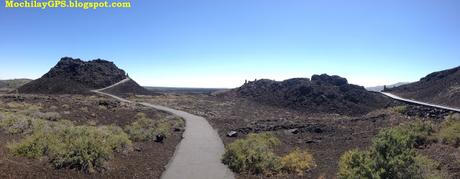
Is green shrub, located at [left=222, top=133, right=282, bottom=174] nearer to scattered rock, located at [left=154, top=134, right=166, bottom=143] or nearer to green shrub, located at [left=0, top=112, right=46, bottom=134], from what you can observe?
scattered rock, located at [left=154, top=134, right=166, bottom=143]

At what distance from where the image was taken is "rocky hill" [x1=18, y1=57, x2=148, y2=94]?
6506 centimetres

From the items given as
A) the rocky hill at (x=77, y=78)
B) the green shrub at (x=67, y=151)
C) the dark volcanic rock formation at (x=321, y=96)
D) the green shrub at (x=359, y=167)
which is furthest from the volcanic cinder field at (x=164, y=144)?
the rocky hill at (x=77, y=78)

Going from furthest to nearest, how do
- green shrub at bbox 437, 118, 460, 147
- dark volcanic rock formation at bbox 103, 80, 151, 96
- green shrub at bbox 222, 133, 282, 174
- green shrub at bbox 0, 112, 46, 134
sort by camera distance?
dark volcanic rock formation at bbox 103, 80, 151, 96 → green shrub at bbox 0, 112, 46, 134 → green shrub at bbox 437, 118, 460, 147 → green shrub at bbox 222, 133, 282, 174

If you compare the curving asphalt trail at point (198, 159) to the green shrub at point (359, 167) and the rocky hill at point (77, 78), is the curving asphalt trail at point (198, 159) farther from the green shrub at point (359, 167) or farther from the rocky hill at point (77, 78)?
the rocky hill at point (77, 78)

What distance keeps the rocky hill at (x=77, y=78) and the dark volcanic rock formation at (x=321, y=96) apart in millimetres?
25349

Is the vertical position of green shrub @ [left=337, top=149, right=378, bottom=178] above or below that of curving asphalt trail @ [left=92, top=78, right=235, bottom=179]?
above

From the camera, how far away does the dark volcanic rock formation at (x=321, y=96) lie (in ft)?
159

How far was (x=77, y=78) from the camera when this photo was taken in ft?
250

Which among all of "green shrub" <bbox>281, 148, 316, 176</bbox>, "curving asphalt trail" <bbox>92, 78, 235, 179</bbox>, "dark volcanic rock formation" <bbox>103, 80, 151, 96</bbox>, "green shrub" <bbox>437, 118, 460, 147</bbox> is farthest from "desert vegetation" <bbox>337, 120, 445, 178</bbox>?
"dark volcanic rock formation" <bbox>103, 80, 151, 96</bbox>

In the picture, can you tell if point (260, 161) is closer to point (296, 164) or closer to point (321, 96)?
point (296, 164)

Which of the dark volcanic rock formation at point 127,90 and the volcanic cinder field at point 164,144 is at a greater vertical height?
the dark volcanic rock formation at point 127,90

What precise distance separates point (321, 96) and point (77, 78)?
4799 cm

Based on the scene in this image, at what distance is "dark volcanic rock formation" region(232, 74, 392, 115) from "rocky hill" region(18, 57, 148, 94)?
83.2 feet

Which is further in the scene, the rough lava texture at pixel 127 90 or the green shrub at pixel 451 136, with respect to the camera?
the rough lava texture at pixel 127 90
